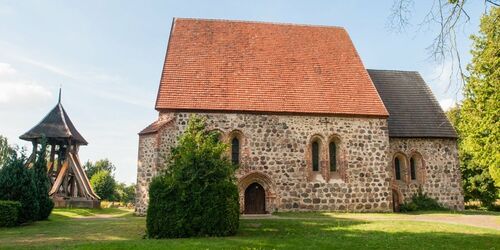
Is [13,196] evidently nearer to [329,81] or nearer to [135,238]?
[135,238]

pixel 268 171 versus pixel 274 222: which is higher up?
pixel 268 171

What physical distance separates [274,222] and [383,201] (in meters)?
7.60

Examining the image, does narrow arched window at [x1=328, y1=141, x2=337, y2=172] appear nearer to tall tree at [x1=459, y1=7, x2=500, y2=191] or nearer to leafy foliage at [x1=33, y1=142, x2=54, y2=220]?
tall tree at [x1=459, y1=7, x2=500, y2=191]

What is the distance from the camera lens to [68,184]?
2559 centimetres

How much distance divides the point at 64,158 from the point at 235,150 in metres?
13.5

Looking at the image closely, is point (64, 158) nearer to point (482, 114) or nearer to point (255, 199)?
point (255, 199)

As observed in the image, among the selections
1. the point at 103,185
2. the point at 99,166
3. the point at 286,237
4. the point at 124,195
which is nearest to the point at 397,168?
the point at 286,237

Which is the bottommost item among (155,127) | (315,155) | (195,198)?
(195,198)

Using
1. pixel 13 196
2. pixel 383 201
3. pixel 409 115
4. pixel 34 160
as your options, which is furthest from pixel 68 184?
pixel 409 115

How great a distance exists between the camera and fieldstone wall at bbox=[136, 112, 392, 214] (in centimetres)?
1803

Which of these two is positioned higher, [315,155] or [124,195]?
[315,155]

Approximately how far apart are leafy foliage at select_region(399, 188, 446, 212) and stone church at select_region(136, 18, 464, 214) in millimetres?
305

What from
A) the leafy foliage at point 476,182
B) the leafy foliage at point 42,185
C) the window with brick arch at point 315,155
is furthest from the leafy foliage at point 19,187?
the leafy foliage at point 476,182

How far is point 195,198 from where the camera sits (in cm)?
1099
